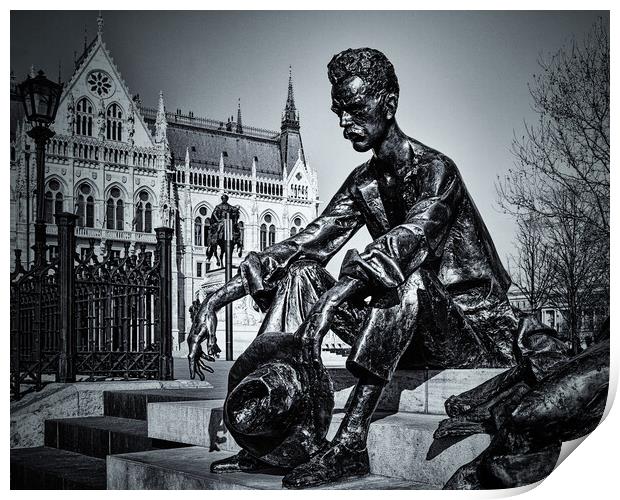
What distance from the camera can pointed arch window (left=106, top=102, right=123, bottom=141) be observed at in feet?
68.4

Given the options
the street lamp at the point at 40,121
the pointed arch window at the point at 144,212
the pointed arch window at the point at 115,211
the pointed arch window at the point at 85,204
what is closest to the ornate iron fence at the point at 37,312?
the street lamp at the point at 40,121

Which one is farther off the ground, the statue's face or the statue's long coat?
the statue's face

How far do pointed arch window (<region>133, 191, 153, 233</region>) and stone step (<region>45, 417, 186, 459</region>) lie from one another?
18.5 metres

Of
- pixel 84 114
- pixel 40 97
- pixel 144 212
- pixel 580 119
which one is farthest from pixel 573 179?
pixel 144 212

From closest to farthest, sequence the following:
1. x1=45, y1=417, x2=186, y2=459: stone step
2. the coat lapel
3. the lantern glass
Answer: the coat lapel < x1=45, y1=417, x2=186, y2=459: stone step < the lantern glass

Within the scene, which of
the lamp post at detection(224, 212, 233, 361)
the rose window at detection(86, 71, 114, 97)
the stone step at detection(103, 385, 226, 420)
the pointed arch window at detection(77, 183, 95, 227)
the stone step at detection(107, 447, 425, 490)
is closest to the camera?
the stone step at detection(107, 447, 425, 490)

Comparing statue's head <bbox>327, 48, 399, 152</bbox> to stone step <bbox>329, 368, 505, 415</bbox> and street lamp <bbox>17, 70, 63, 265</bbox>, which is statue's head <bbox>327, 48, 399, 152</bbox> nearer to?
stone step <bbox>329, 368, 505, 415</bbox>

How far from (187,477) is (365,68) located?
133cm

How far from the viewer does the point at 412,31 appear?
11.5 ft

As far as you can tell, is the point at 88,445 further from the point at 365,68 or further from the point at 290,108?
the point at 365,68

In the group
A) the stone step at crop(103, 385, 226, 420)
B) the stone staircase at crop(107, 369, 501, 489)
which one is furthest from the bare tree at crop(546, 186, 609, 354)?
the stone step at crop(103, 385, 226, 420)

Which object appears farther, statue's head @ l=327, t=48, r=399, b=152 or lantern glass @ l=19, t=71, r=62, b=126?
lantern glass @ l=19, t=71, r=62, b=126

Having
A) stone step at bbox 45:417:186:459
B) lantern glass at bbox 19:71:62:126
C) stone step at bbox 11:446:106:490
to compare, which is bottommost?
stone step at bbox 11:446:106:490
